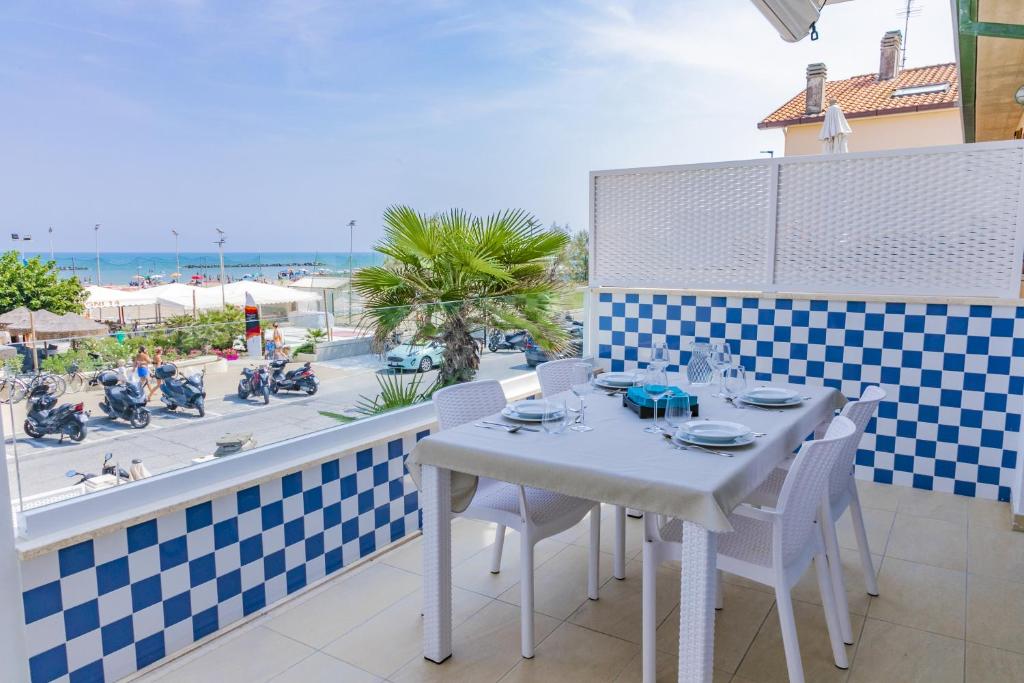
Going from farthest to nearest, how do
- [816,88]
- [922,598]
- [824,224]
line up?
[816,88] < [824,224] < [922,598]

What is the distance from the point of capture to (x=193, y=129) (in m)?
34.9

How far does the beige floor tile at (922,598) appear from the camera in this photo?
237cm

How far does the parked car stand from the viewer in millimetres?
3174

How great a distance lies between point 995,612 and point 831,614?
2.72ft

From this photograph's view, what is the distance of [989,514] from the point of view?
11.0ft

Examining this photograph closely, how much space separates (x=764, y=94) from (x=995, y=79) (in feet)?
63.0

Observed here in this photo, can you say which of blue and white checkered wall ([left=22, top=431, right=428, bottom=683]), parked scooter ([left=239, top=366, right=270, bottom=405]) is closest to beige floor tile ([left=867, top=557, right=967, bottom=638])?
blue and white checkered wall ([left=22, top=431, right=428, bottom=683])

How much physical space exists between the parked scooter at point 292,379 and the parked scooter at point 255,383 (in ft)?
0.09

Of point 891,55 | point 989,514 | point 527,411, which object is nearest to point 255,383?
point 527,411

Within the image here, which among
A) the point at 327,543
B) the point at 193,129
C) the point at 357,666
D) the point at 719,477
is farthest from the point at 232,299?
the point at 193,129

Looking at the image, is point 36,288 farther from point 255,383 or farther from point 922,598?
point 922,598

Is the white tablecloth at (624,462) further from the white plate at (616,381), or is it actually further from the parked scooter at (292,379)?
the parked scooter at (292,379)

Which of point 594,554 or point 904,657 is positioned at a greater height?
point 594,554

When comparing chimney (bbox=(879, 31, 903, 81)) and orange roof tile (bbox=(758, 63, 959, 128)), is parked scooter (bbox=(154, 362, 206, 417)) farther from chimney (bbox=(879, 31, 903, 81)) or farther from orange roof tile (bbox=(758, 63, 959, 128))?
chimney (bbox=(879, 31, 903, 81))
